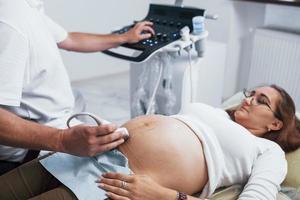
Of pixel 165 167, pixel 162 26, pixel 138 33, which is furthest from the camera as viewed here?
pixel 162 26

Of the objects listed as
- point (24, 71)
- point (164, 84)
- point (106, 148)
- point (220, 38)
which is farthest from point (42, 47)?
point (220, 38)

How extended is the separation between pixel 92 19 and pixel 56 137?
2640mm

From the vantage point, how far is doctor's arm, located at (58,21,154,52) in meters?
1.70

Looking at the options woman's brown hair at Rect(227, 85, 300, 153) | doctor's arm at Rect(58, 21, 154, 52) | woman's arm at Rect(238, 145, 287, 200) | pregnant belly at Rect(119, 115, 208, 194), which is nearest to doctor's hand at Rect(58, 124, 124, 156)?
pregnant belly at Rect(119, 115, 208, 194)

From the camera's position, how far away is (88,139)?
936 millimetres

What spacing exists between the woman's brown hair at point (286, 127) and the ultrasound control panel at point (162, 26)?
0.62 metres

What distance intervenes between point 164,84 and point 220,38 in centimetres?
126

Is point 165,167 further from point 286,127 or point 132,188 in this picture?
point 286,127

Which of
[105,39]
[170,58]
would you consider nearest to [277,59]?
[170,58]

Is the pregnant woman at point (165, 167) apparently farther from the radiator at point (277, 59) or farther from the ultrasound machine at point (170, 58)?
the radiator at point (277, 59)

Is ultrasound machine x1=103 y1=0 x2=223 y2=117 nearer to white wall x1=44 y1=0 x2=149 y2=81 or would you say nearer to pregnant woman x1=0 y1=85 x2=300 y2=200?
pregnant woman x1=0 y1=85 x2=300 y2=200

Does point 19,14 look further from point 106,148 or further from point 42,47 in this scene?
point 106,148

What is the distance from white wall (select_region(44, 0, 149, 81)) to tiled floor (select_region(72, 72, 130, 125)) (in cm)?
10

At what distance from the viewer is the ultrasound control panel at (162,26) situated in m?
1.63
